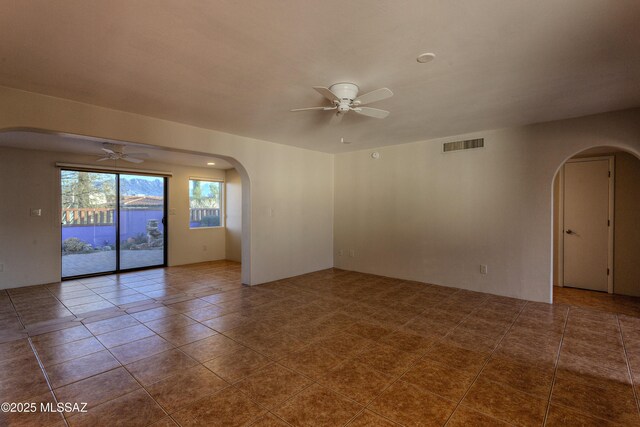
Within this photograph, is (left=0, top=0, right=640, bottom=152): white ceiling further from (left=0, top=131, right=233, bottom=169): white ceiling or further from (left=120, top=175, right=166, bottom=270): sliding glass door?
(left=120, top=175, right=166, bottom=270): sliding glass door

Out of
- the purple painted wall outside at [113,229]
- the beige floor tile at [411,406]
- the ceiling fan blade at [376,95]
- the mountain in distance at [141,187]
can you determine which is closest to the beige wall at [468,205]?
the ceiling fan blade at [376,95]

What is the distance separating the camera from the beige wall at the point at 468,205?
421cm

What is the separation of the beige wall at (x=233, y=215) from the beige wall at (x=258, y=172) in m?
2.39

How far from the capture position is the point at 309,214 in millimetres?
6359

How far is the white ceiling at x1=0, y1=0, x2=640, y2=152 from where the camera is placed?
73.4 inches

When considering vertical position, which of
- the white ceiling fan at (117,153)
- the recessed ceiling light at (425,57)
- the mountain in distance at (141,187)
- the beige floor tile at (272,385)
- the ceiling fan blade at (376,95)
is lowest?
the beige floor tile at (272,385)

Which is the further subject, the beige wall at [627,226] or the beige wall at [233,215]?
the beige wall at [233,215]

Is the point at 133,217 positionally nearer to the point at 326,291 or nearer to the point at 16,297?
the point at 16,297

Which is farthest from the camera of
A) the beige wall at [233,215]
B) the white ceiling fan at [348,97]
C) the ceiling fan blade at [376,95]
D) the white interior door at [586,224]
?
the beige wall at [233,215]

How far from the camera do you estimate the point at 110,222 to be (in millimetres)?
6477

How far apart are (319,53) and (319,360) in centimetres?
266

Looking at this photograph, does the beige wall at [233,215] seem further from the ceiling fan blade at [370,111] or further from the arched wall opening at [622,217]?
the arched wall opening at [622,217]

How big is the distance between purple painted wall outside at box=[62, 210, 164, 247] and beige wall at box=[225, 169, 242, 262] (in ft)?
5.53

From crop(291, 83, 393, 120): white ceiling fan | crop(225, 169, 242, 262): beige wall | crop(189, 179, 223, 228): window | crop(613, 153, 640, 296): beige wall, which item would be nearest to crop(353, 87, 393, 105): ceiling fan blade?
crop(291, 83, 393, 120): white ceiling fan
